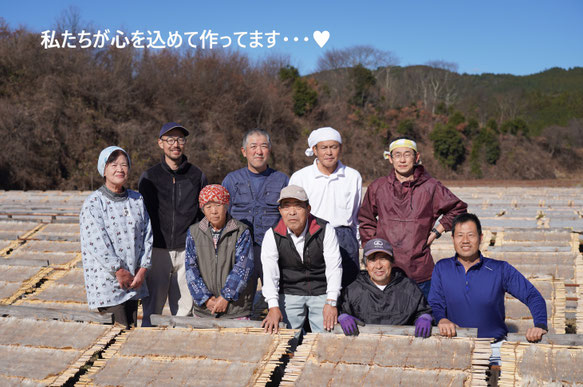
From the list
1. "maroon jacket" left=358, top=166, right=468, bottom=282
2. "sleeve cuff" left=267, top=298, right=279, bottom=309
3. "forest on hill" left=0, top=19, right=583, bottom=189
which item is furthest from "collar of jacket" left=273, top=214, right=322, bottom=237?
"forest on hill" left=0, top=19, right=583, bottom=189

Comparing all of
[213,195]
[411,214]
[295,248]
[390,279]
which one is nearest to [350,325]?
[390,279]

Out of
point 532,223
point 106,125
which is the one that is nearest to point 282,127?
point 106,125

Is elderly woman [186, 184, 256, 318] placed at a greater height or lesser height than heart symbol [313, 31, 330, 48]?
lesser

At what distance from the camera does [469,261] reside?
2.94 metres

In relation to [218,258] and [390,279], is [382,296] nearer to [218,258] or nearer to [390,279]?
[390,279]

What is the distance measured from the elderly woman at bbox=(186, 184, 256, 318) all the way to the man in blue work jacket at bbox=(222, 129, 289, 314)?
1.07 feet

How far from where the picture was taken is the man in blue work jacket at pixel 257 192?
358 centimetres

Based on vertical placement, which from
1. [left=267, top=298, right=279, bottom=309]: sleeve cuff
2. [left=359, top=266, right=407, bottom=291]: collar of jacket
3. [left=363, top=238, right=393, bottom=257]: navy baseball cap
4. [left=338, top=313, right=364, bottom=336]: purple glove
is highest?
[left=363, top=238, right=393, bottom=257]: navy baseball cap

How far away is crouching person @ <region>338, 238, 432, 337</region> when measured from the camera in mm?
2869

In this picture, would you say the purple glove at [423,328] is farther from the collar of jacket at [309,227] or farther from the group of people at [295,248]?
the collar of jacket at [309,227]

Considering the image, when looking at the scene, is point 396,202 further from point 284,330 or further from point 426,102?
point 426,102

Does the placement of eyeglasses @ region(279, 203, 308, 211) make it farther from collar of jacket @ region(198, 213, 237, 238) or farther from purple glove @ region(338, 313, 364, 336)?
purple glove @ region(338, 313, 364, 336)

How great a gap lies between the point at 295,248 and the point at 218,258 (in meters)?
0.53

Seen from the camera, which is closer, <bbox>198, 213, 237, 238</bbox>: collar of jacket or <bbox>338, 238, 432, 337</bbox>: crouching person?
<bbox>338, 238, 432, 337</bbox>: crouching person
